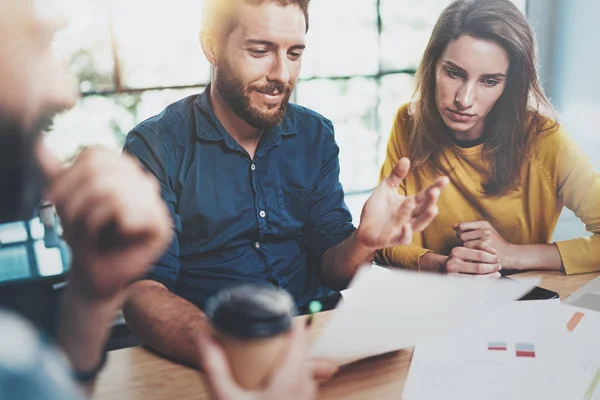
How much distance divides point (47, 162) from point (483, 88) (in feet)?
2.35

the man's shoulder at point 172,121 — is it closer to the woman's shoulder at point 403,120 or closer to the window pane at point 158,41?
the window pane at point 158,41

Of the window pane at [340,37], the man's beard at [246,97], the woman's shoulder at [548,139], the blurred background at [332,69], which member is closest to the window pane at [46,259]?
the blurred background at [332,69]

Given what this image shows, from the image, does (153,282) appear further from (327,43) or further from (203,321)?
(327,43)

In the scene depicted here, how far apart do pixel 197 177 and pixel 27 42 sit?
457 mm

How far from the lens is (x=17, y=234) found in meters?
0.34

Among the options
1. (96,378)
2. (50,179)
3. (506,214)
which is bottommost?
(506,214)

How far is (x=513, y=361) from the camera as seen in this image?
53 cm

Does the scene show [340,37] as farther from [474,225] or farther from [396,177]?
[474,225]

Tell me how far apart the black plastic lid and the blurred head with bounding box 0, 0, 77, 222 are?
0.12 metres

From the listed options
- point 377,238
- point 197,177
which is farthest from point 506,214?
point 197,177

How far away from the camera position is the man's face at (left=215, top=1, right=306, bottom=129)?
59 cm

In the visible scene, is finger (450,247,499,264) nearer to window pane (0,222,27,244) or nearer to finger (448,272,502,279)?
finger (448,272,502,279)

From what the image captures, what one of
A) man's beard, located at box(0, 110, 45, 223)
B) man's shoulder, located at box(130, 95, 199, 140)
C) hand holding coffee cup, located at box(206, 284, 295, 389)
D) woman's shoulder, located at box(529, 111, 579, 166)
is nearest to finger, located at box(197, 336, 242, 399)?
hand holding coffee cup, located at box(206, 284, 295, 389)

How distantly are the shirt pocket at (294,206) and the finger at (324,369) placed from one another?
1.11ft
